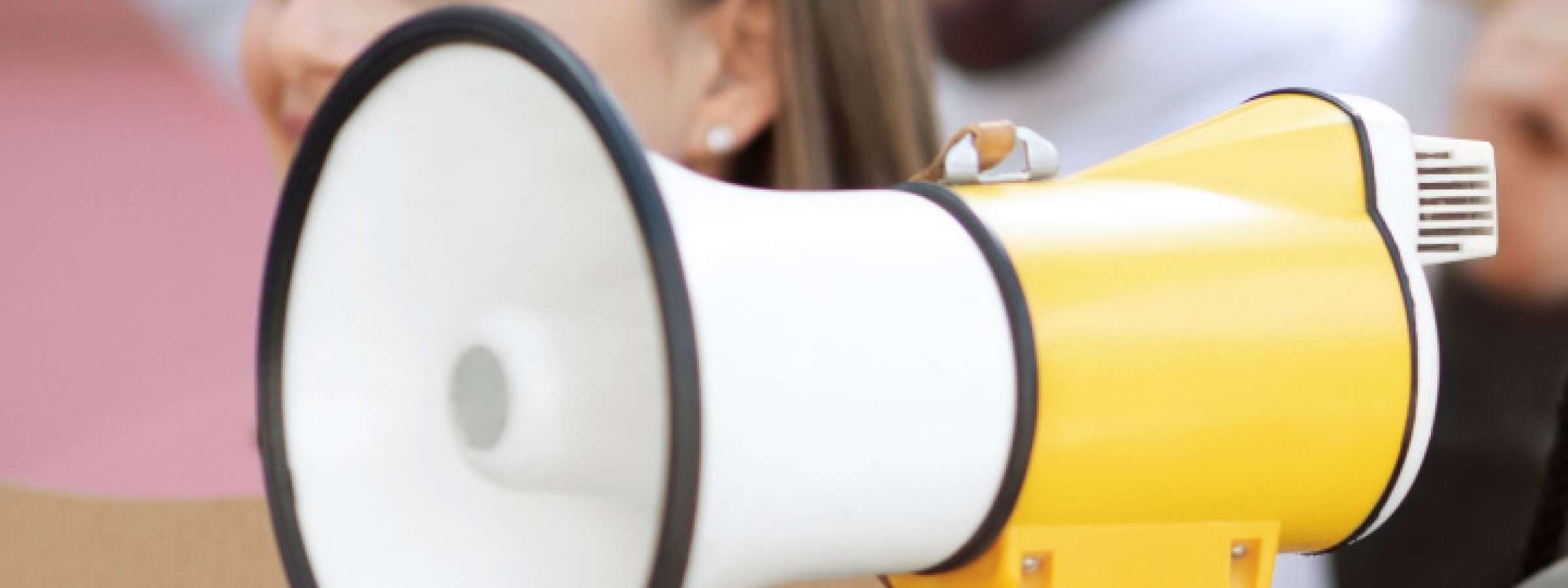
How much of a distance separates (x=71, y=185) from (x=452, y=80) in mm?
963

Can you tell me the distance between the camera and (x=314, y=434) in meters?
0.71

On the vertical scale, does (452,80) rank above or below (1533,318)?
above

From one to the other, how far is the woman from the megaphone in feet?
1.60

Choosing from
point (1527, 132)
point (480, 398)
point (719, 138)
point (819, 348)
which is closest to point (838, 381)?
point (819, 348)

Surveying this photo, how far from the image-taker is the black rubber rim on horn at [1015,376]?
24.0 inches

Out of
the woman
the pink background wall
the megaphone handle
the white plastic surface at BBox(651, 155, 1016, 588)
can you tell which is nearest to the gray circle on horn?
the white plastic surface at BBox(651, 155, 1016, 588)

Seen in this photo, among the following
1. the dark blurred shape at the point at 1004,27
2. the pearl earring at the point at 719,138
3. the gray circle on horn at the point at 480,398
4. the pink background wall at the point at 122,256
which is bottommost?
the pink background wall at the point at 122,256

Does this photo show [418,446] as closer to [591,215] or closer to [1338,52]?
[591,215]

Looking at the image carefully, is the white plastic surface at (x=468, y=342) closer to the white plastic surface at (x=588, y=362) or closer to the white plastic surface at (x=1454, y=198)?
the white plastic surface at (x=588, y=362)

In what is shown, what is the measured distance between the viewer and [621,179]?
53 cm

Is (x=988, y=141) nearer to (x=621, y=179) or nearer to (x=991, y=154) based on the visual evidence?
(x=991, y=154)

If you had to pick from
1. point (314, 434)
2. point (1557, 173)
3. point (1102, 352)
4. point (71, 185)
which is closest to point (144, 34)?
point (71, 185)

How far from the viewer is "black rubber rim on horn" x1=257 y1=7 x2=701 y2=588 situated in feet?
1.70

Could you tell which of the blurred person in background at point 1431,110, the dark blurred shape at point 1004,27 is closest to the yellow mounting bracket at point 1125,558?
the blurred person in background at point 1431,110
